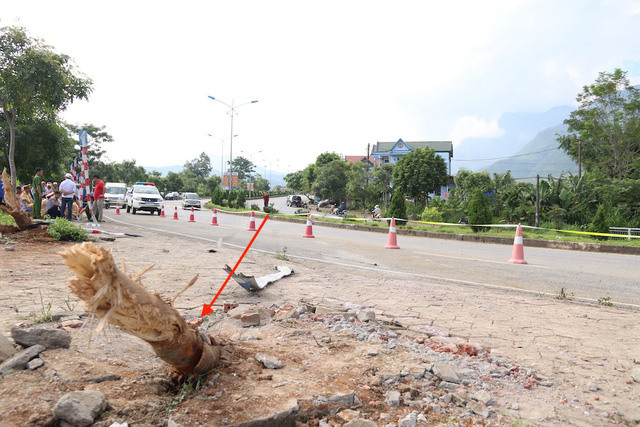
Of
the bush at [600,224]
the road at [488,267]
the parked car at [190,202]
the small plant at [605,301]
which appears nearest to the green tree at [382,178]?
the parked car at [190,202]

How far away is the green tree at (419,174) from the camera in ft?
144

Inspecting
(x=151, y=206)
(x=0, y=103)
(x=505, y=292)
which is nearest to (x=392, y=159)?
(x=151, y=206)

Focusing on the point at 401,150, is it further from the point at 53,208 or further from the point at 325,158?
the point at 53,208

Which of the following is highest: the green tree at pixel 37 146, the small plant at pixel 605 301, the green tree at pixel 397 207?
the green tree at pixel 37 146

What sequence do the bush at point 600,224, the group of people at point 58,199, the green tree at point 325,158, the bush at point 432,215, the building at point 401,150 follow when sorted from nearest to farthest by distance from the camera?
the group of people at point 58,199 → the bush at point 600,224 → the bush at point 432,215 → the green tree at point 325,158 → the building at point 401,150

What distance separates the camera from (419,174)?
43938 millimetres

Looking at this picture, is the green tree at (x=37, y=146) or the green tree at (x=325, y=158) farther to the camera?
the green tree at (x=325, y=158)

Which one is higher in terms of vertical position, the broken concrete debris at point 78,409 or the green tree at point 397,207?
the green tree at point 397,207

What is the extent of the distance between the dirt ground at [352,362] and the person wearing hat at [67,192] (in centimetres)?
853

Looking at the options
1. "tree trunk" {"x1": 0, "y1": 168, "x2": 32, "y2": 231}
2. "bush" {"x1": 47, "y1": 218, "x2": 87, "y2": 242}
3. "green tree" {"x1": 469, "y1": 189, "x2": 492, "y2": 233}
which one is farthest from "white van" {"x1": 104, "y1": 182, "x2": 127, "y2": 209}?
"green tree" {"x1": 469, "y1": 189, "x2": 492, "y2": 233}

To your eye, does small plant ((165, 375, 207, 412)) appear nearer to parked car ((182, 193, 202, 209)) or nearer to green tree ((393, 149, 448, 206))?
parked car ((182, 193, 202, 209))

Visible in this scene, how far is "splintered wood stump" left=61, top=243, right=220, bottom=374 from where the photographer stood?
1752mm

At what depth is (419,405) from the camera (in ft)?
7.95

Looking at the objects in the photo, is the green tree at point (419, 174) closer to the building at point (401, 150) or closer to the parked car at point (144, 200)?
the parked car at point (144, 200)
